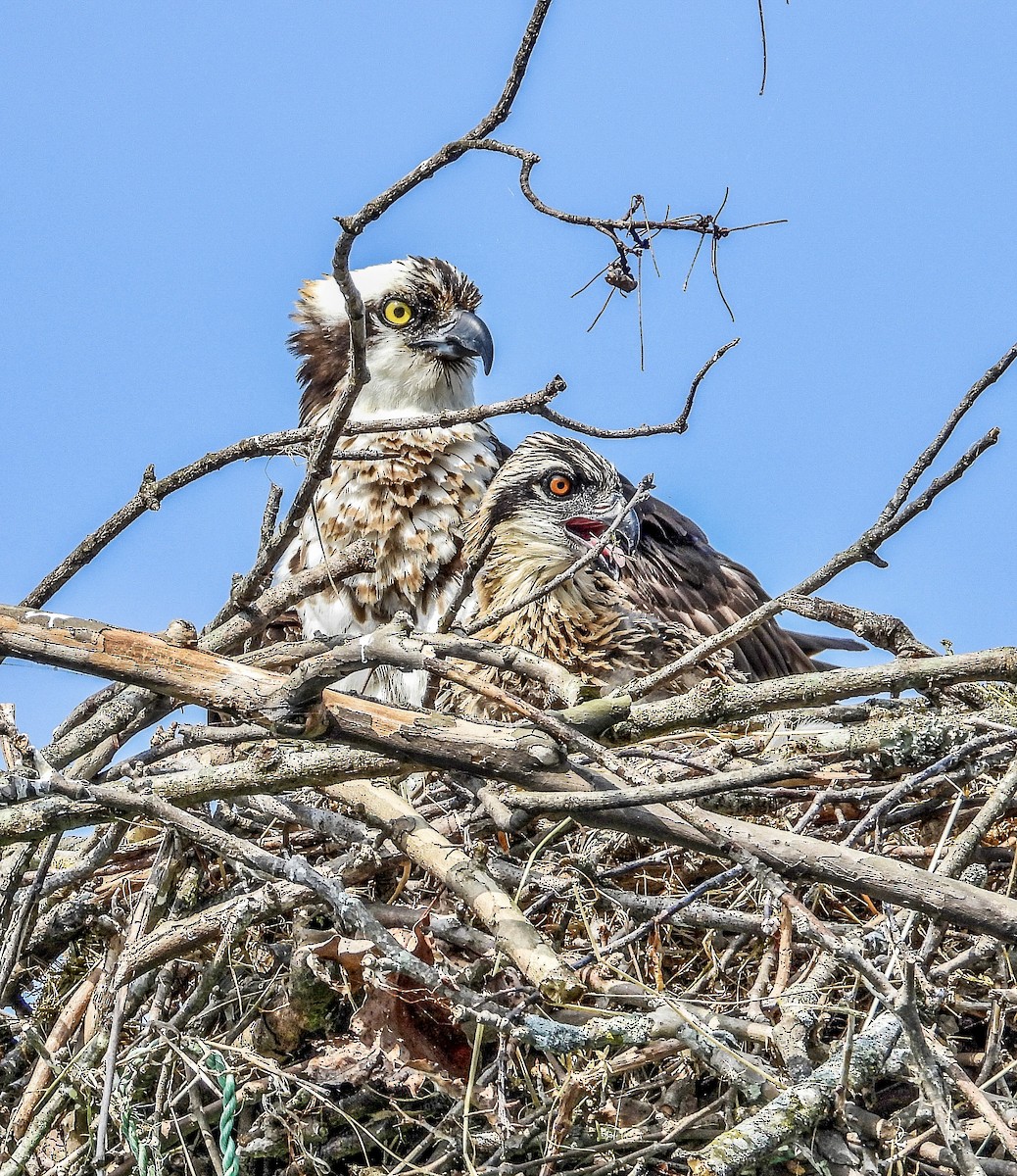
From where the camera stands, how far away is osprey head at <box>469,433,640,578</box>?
535cm

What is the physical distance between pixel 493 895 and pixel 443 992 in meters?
0.19

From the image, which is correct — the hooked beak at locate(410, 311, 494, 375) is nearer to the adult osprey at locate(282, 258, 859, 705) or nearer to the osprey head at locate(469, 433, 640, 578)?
the adult osprey at locate(282, 258, 859, 705)

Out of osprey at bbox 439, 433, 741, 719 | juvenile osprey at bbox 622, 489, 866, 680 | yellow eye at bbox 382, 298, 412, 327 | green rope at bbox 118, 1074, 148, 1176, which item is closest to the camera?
green rope at bbox 118, 1074, 148, 1176

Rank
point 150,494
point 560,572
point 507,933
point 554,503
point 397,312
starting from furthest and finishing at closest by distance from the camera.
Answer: point 397,312 → point 554,503 → point 560,572 → point 150,494 → point 507,933

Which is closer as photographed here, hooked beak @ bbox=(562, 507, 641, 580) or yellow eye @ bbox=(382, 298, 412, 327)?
hooked beak @ bbox=(562, 507, 641, 580)

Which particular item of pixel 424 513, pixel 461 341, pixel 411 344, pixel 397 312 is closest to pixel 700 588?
pixel 424 513

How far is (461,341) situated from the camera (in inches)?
231

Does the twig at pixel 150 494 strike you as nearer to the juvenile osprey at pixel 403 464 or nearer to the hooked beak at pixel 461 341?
the juvenile osprey at pixel 403 464

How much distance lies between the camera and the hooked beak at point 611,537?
4930 mm

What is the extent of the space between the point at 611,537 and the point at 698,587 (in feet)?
2.29

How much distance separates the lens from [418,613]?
5461mm

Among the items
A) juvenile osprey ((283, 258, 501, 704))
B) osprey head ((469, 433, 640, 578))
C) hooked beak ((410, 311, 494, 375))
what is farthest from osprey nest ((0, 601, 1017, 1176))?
hooked beak ((410, 311, 494, 375))

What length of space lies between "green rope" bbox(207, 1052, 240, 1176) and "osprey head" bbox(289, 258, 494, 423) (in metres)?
3.45

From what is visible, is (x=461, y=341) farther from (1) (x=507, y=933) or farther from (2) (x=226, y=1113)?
(1) (x=507, y=933)
